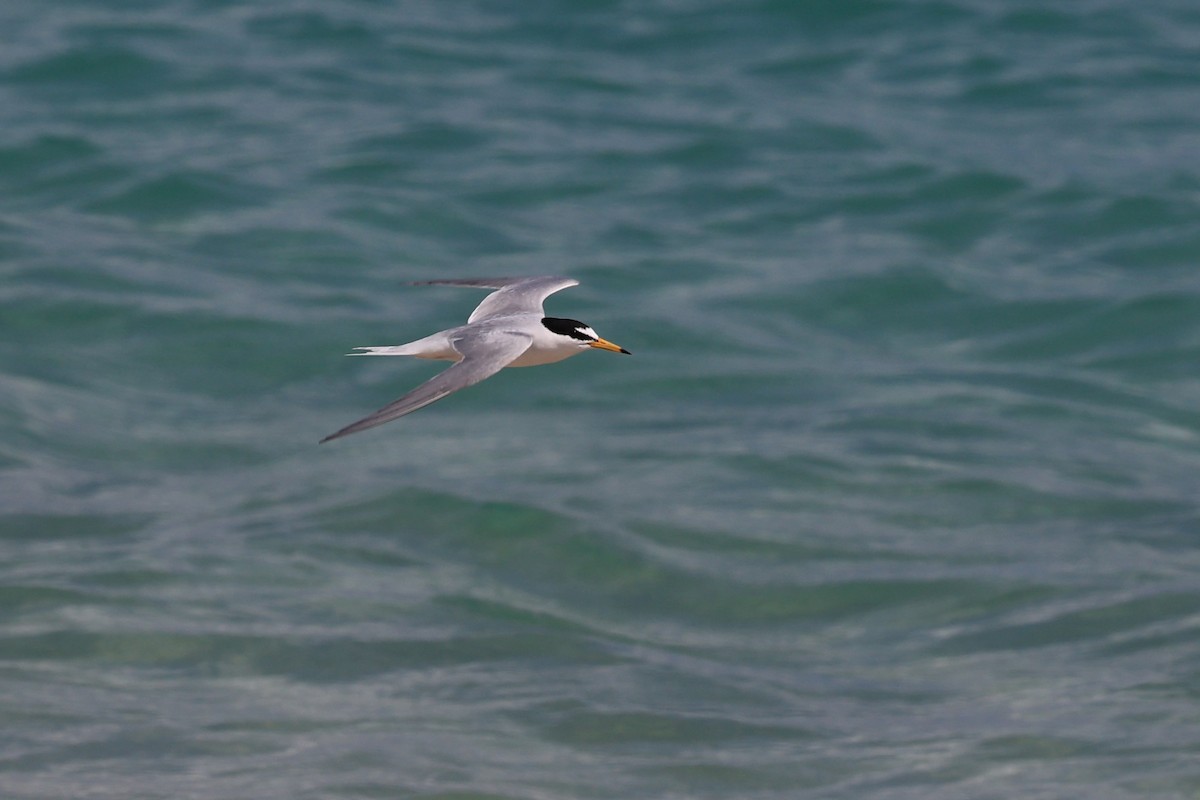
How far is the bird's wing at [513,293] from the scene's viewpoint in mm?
9875

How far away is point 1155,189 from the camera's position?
2236cm

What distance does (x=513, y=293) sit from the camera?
1032cm

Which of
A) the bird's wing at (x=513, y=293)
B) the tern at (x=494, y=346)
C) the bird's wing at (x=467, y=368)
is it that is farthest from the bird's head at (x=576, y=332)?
the bird's wing at (x=513, y=293)

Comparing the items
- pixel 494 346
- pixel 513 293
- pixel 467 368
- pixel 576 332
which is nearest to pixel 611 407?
pixel 513 293

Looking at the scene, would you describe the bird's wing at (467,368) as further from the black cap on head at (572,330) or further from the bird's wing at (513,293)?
the bird's wing at (513,293)

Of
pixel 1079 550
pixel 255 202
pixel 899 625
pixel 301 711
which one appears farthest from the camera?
pixel 255 202

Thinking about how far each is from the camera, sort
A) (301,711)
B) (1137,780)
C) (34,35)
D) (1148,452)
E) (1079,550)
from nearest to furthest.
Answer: (1137,780), (301,711), (1079,550), (1148,452), (34,35)

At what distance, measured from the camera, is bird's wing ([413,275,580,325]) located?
32.4ft

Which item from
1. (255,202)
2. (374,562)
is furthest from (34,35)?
(374,562)

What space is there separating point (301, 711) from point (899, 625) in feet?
15.8

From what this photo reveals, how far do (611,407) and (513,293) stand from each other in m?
7.49

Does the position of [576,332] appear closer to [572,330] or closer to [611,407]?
[572,330]

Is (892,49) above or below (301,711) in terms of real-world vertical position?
above

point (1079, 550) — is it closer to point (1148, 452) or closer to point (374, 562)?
point (1148, 452)
